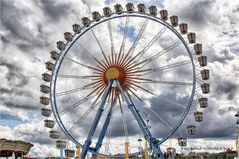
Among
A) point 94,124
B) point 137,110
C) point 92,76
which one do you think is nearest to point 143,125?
point 137,110

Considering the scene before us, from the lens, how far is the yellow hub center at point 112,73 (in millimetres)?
32000

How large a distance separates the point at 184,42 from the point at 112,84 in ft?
23.6

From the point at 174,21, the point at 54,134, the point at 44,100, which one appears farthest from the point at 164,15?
the point at 54,134

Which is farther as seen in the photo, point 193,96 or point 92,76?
point 92,76

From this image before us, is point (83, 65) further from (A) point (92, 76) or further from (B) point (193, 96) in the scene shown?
(B) point (193, 96)

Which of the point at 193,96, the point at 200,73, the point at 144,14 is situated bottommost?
the point at 193,96

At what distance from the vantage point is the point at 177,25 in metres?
32.9

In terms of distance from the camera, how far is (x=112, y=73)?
32.2 m

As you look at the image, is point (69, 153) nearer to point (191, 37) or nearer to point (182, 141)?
point (182, 141)

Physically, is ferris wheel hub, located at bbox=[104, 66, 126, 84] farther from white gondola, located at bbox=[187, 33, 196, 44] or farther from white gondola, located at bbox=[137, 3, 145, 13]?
white gondola, located at bbox=[187, 33, 196, 44]

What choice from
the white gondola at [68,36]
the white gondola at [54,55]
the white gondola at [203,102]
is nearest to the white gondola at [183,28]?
the white gondola at [203,102]

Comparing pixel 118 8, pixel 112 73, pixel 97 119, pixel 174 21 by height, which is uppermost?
pixel 118 8

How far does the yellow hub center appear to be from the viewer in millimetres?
32000

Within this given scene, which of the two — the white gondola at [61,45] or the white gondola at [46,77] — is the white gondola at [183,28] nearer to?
the white gondola at [61,45]
